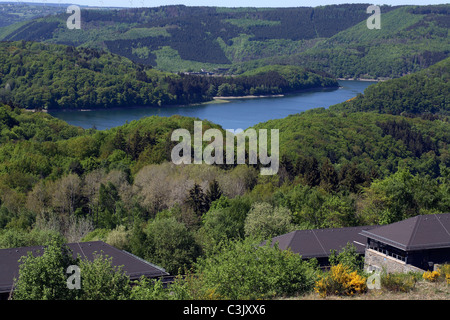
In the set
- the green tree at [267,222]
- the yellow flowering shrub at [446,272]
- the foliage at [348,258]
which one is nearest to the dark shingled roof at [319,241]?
the foliage at [348,258]

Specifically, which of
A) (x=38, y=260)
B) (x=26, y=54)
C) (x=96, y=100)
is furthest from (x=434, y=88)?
(x=38, y=260)

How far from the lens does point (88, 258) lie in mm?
19062

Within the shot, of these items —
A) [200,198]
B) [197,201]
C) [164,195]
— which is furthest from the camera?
[164,195]

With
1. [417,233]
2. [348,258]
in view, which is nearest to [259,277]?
[348,258]

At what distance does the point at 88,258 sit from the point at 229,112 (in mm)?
87984

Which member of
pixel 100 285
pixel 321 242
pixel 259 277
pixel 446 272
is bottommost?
pixel 321 242

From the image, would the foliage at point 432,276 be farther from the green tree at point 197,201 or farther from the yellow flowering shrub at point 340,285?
the green tree at point 197,201

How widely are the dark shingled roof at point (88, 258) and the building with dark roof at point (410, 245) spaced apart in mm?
6785

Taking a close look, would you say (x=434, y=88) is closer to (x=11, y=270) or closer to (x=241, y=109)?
(x=241, y=109)

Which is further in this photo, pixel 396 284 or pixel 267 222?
pixel 267 222

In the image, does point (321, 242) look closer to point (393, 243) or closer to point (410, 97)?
point (393, 243)

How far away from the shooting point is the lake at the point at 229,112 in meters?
93.2

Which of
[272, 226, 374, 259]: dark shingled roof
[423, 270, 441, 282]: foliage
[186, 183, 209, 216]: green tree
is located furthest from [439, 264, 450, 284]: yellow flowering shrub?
[186, 183, 209, 216]: green tree

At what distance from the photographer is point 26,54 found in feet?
419
